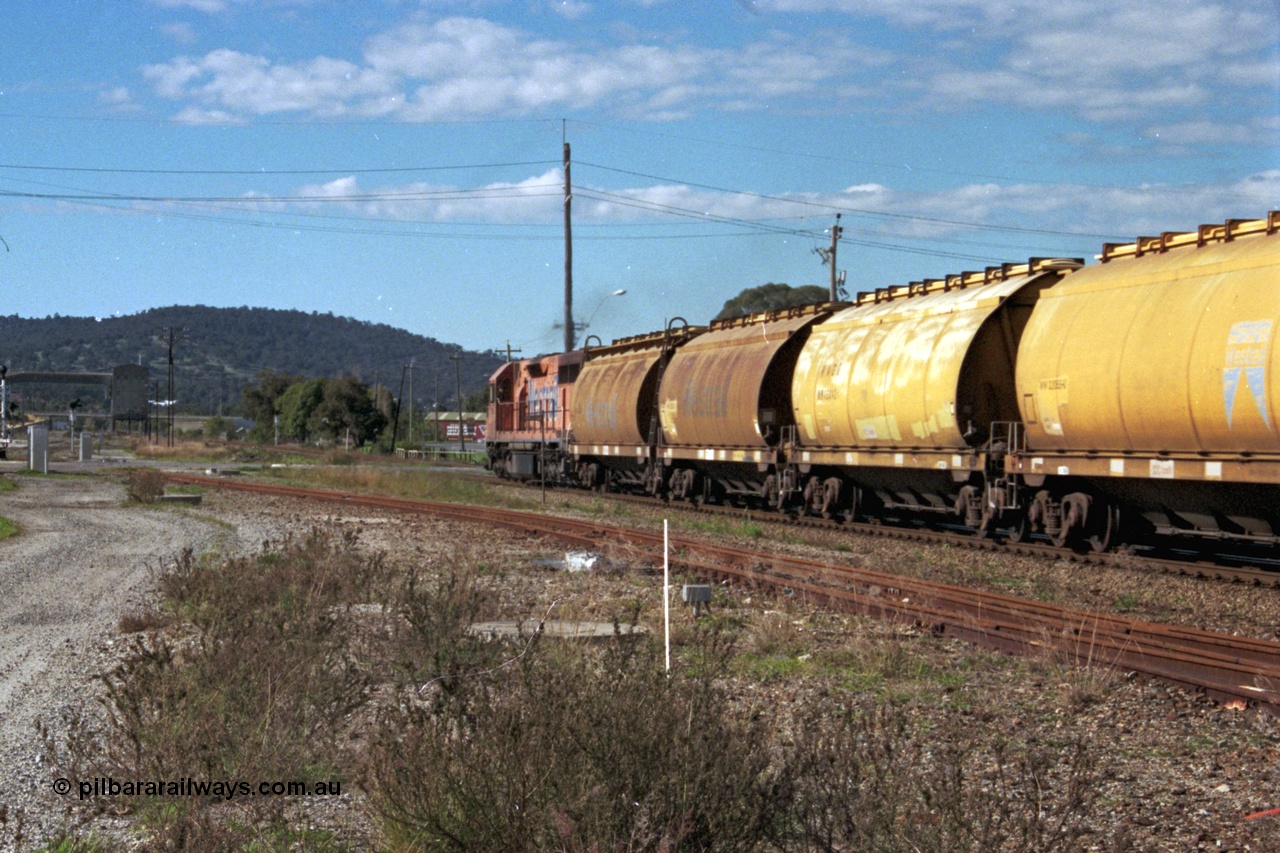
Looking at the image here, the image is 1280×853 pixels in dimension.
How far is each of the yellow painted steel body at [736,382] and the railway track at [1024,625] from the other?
6.21 metres

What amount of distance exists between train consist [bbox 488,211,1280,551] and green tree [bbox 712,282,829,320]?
50.3 metres

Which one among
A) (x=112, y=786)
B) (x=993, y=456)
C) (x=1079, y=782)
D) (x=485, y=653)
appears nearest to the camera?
(x=1079, y=782)

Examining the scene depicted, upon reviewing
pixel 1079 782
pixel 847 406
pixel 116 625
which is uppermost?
pixel 847 406

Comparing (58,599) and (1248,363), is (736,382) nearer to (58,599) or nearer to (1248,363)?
(1248,363)

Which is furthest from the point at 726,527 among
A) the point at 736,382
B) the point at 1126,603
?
the point at 1126,603

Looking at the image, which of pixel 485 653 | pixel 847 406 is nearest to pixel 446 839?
pixel 485 653

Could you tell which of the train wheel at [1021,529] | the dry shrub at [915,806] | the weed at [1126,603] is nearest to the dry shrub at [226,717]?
the dry shrub at [915,806]

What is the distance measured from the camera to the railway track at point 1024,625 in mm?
8164

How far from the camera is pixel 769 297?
264 feet

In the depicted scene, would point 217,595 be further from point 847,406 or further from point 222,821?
point 847,406

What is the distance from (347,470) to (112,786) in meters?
39.4

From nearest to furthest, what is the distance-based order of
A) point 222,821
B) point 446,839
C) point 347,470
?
point 446,839 < point 222,821 < point 347,470

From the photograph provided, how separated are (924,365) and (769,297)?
206ft

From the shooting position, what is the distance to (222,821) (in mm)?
5344
